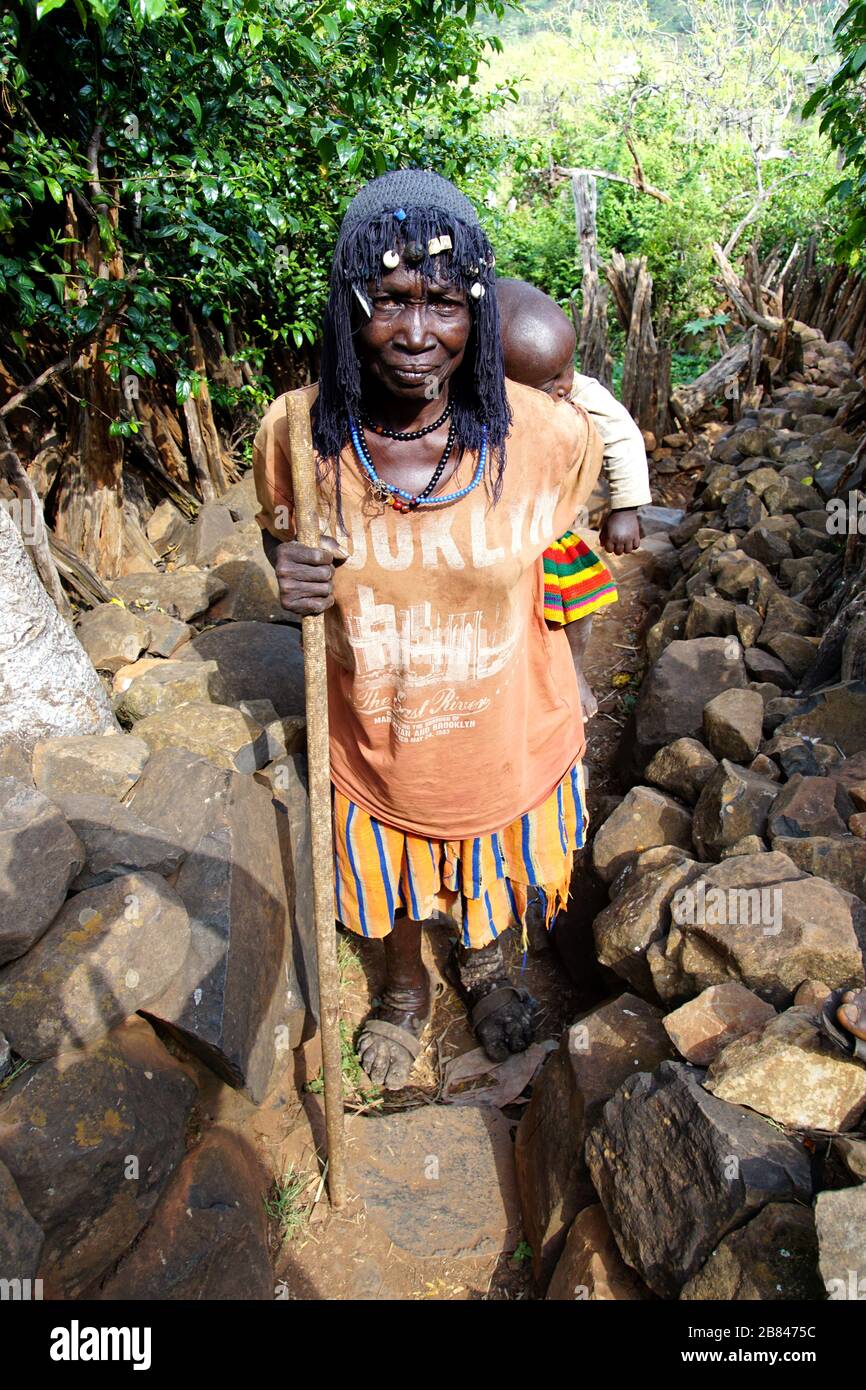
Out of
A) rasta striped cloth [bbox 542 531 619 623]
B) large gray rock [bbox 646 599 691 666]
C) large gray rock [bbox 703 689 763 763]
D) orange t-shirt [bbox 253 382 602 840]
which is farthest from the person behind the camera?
large gray rock [bbox 646 599 691 666]

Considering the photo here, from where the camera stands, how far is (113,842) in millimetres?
2230

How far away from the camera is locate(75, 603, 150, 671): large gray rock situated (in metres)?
3.38

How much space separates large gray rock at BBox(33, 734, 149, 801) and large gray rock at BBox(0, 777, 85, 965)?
269mm

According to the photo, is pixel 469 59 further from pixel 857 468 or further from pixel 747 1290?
pixel 747 1290

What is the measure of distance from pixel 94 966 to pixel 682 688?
2.75 metres

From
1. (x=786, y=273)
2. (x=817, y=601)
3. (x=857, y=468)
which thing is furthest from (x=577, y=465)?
(x=786, y=273)

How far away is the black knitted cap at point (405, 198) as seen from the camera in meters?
1.62

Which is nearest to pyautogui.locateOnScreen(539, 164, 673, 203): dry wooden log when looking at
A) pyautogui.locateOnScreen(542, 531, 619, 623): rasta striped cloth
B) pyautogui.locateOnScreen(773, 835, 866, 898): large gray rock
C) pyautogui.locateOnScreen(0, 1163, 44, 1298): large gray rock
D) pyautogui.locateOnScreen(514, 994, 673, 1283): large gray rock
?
pyautogui.locateOnScreen(542, 531, 619, 623): rasta striped cloth

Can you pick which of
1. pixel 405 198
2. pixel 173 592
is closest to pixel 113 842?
pixel 405 198

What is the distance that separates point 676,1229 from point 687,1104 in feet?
0.76

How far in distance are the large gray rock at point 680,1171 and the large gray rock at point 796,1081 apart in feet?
0.12

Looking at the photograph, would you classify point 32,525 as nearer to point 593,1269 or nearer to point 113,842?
point 113,842

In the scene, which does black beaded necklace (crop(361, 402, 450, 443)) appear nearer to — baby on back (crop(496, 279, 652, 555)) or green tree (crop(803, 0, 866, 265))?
baby on back (crop(496, 279, 652, 555))

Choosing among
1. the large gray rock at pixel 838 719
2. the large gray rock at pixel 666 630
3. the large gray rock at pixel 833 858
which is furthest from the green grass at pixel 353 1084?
the large gray rock at pixel 666 630
